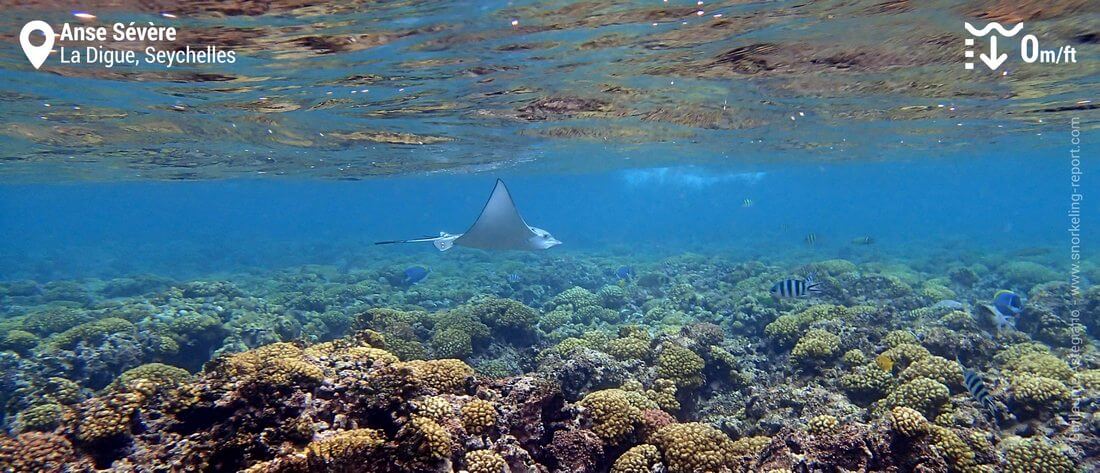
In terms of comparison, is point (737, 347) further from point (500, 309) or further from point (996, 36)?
point (996, 36)

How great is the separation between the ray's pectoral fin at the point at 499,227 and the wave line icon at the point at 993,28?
946 centimetres

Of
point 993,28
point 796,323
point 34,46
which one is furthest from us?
point 993,28

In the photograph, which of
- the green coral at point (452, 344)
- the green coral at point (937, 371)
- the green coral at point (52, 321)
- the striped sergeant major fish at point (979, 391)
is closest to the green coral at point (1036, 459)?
the striped sergeant major fish at point (979, 391)

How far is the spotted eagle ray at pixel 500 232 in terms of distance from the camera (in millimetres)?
9859

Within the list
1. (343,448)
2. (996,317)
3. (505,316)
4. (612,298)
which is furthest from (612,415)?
(612,298)

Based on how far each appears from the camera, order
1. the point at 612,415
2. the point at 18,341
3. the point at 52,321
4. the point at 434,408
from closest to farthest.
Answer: the point at 434,408 → the point at 612,415 → the point at 18,341 → the point at 52,321

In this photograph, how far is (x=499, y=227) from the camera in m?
10.7

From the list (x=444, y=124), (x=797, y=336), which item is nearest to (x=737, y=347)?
(x=797, y=336)

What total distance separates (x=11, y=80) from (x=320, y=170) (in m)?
19.4

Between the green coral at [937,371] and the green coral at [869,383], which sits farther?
the green coral at [869,383]

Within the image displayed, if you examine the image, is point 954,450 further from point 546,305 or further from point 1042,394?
point 546,305

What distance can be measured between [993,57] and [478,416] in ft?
47.4

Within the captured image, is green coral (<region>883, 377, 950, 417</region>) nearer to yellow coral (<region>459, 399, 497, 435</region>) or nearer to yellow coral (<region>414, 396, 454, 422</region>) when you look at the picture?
yellow coral (<region>459, 399, 497, 435</region>)

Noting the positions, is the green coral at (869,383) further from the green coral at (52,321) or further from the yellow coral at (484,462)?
the green coral at (52,321)
